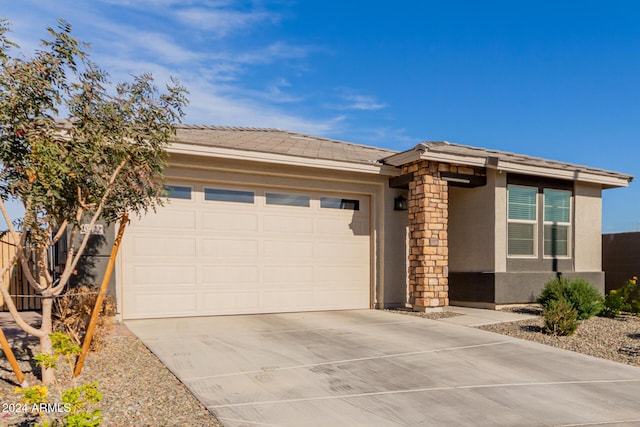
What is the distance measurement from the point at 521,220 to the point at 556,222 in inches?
52.4

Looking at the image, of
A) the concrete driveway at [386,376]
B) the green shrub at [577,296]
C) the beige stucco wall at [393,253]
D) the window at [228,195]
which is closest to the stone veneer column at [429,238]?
the beige stucco wall at [393,253]

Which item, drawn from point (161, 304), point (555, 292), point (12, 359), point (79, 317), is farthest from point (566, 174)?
point (12, 359)

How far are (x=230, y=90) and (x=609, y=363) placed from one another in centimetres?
1030

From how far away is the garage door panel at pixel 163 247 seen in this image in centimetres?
896

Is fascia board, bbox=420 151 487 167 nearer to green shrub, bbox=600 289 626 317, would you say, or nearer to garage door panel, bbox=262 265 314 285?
garage door panel, bbox=262 265 314 285

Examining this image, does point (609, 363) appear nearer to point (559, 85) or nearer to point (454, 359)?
point (454, 359)

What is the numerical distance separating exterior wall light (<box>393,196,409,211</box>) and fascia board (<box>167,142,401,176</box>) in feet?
2.07

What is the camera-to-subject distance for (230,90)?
12328 mm

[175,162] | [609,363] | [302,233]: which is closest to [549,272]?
[609,363]

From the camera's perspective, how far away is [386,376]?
5.54m

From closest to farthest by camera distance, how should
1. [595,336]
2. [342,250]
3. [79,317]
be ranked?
[79,317]
[595,336]
[342,250]

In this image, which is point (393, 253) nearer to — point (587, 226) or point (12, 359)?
point (587, 226)

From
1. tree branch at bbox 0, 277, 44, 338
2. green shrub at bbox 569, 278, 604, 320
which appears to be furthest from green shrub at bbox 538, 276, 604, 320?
tree branch at bbox 0, 277, 44, 338

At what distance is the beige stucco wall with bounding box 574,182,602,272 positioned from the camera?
40.6 feet
